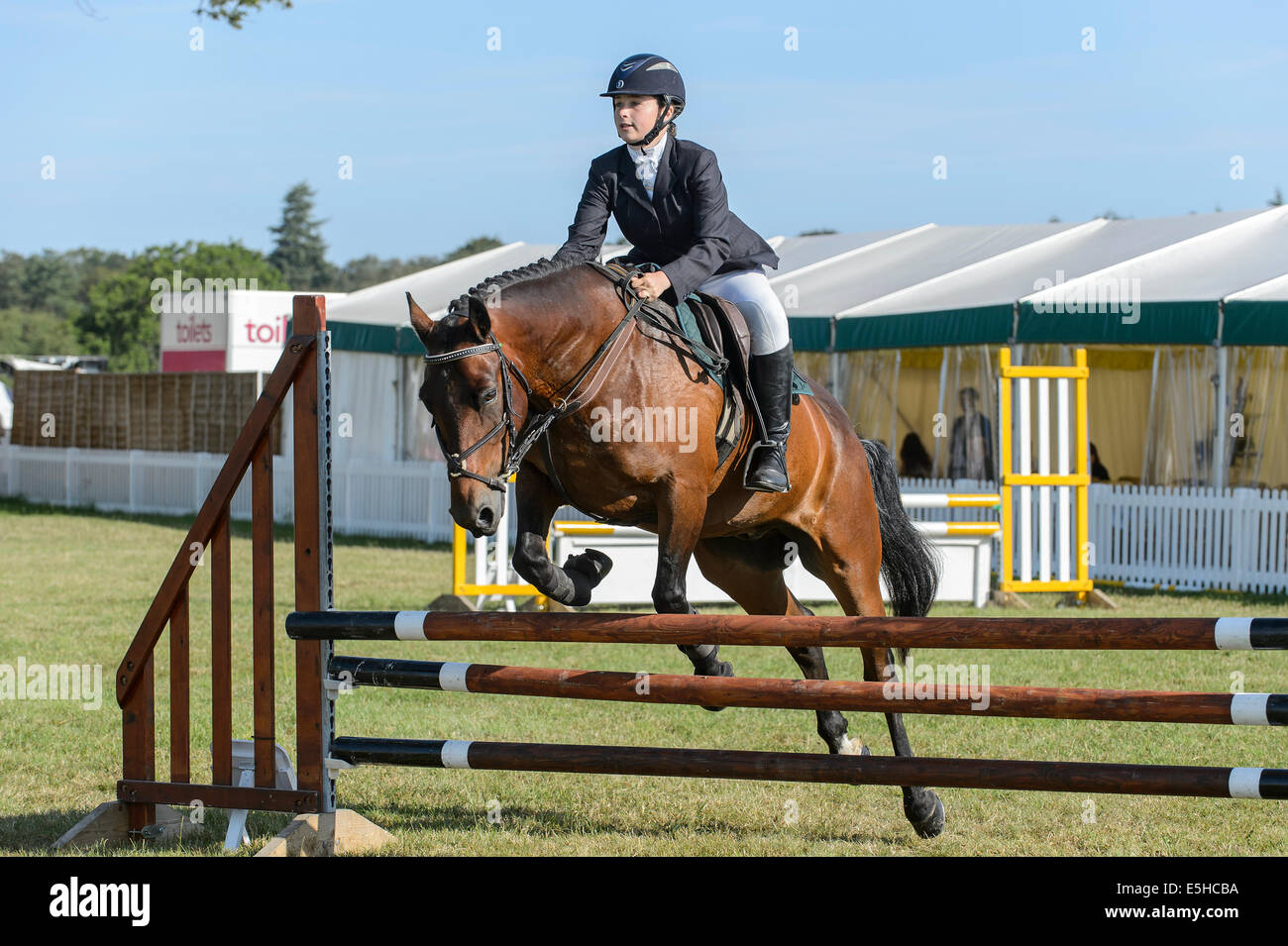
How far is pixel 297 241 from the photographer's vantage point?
96125 millimetres

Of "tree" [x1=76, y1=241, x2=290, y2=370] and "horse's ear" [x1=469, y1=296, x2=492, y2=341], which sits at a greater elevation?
"tree" [x1=76, y1=241, x2=290, y2=370]

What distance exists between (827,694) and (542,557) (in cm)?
102

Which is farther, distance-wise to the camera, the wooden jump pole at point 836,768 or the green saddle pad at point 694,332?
the green saddle pad at point 694,332

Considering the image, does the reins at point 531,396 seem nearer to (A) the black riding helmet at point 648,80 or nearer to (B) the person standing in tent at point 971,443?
(A) the black riding helmet at point 648,80

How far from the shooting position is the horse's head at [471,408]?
13.2 ft

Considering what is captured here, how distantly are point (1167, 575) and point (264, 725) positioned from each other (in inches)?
431

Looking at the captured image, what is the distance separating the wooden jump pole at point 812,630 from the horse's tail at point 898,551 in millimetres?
1857

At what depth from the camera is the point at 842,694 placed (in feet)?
13.6

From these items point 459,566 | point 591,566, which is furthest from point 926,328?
point 591,566

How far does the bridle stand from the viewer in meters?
4.06

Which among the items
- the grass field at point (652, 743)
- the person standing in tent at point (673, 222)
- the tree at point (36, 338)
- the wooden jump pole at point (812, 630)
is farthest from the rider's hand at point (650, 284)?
the tree at point (36, 338)

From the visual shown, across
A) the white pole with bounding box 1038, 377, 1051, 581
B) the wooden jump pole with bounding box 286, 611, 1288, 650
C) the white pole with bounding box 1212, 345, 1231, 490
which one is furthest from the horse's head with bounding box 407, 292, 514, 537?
the white pole with bounding box 1212, 345, 1231, 490

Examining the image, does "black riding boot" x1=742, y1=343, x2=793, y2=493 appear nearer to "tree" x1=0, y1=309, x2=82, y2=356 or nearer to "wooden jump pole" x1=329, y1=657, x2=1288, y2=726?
"wooden jump pole" x1=329, y1=657, x2=1288, y2=726

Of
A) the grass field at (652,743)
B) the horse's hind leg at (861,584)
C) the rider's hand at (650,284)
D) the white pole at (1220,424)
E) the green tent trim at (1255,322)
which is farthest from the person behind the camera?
the white pole at (1220,424)
